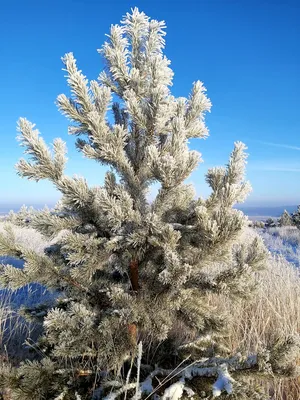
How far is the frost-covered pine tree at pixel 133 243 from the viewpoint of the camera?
2.31 m

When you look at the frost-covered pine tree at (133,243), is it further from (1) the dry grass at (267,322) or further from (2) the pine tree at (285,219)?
(2) the pine tree at (285,219)

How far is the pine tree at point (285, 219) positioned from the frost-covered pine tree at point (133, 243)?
22.2 metres

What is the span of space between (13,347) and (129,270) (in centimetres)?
193

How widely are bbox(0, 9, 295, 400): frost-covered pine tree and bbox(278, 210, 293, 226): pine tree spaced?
22.2 meters

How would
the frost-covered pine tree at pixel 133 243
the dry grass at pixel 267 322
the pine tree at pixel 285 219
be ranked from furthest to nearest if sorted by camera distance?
the pine tree at pixel 285 219 → the dry grass at pixel 267 322 → the frost-covered pine tree at pixel 133 243

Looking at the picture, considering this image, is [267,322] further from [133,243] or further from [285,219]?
[285,219]

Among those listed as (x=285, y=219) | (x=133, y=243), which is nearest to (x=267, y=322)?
(x=133, y=243)

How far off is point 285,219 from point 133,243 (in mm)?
23253

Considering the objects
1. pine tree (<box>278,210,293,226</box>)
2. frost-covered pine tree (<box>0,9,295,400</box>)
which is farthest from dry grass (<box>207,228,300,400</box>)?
pine tree (<box>278,210,293,226</box>)

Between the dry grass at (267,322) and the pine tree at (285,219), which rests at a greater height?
the pine tree at (285,219)

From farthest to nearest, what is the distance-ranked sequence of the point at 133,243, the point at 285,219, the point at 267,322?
the point at 285,219 < the point at 267,322 < the point at 133,243

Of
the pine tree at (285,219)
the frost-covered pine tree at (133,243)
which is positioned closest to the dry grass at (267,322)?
the frost-covered pine tree at (133,243)

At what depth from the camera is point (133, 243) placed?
2572 mm

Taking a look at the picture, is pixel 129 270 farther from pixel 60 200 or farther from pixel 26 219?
pixel 26 219
